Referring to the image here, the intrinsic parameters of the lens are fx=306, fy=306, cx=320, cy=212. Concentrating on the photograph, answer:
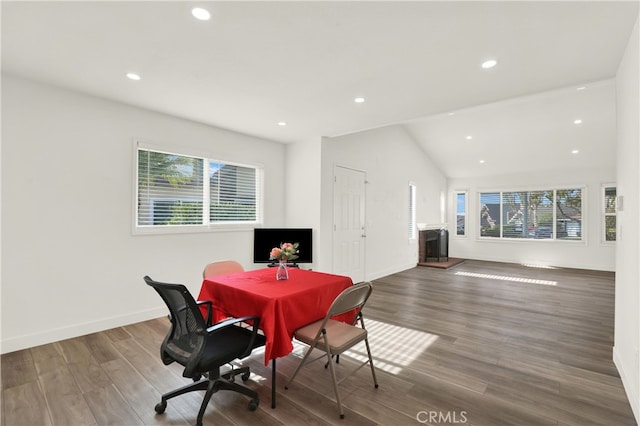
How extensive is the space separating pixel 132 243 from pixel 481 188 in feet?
30.1

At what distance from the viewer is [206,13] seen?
198cm

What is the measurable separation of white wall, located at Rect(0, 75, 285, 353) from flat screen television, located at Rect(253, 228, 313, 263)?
1051 mm

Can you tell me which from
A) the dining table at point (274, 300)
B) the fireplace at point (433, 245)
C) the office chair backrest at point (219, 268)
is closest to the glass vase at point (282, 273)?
the dining table at point (274, 300)

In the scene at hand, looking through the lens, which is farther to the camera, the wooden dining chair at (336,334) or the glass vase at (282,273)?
the glass vase at (282,273)

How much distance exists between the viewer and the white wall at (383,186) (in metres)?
5.30

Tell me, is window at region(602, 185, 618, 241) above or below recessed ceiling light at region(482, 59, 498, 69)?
below

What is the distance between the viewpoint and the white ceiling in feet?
6.48

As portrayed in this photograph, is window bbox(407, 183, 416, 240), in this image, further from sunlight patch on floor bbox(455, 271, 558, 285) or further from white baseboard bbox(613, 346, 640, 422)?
white baseboard bbox(613, 346, 640, 422)

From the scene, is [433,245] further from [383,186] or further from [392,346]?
[392,346]

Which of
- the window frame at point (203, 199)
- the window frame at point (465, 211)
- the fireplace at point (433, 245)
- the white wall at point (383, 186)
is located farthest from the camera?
the window frame at point (465, 211)

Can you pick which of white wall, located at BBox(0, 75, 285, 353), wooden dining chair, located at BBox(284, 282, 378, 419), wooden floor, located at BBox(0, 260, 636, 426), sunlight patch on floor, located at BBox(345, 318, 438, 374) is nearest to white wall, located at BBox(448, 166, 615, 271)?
wooden floor, located at BBox(0, 260, 636, 426)

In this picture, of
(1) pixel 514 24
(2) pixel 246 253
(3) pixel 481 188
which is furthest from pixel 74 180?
(3) pixel 481 188

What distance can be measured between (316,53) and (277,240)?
2.98 meters

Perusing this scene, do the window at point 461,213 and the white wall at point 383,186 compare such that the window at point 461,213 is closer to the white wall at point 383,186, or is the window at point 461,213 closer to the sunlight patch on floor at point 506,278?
the white wall at point 383,186
